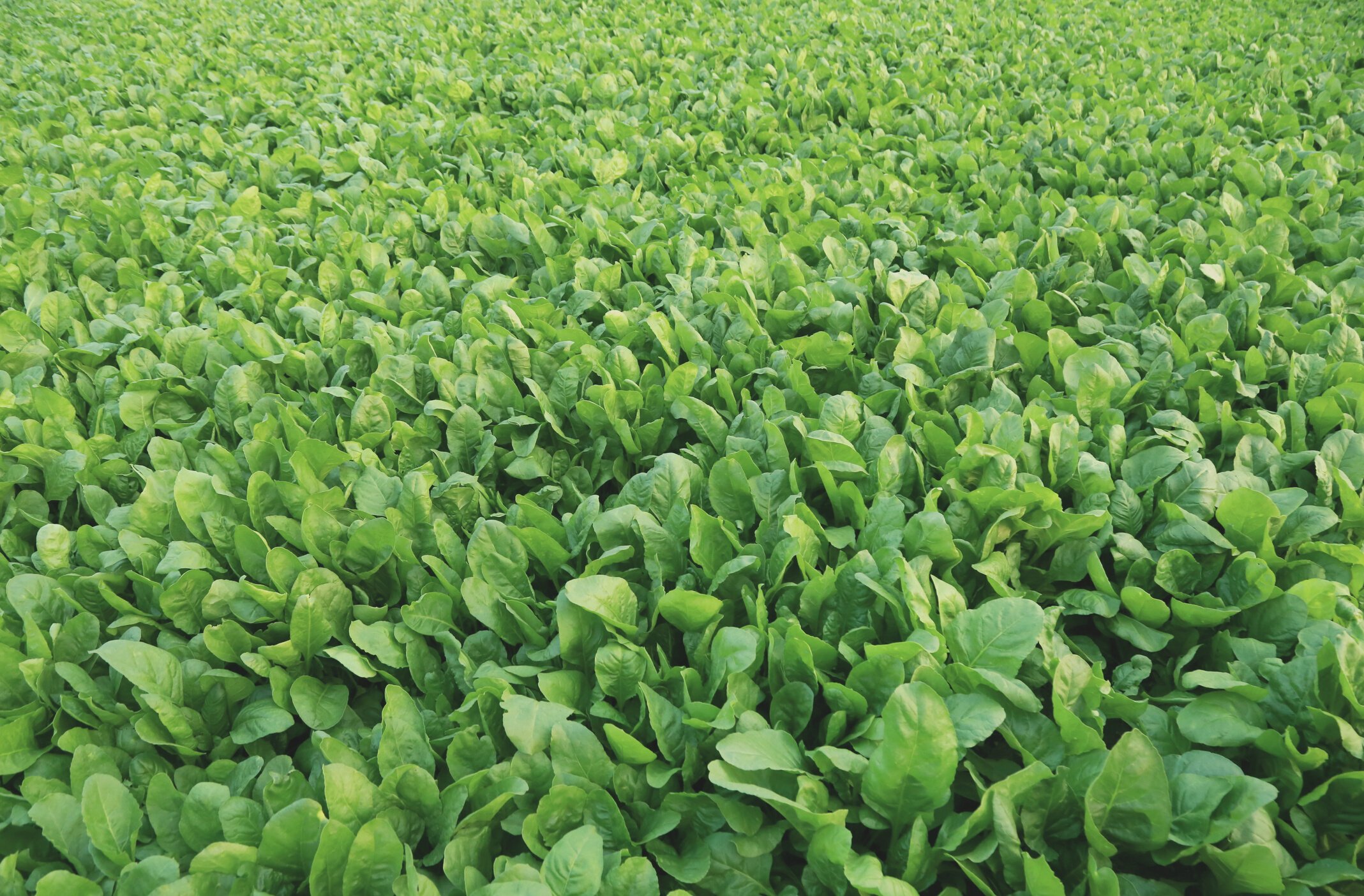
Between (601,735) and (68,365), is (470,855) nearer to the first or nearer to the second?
(601,735)

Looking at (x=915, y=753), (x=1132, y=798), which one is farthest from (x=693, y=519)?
(x=1132, y=798)

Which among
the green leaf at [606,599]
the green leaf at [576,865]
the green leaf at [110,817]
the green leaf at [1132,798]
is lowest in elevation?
the green leaf at [110,817]

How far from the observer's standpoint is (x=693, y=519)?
2.08m

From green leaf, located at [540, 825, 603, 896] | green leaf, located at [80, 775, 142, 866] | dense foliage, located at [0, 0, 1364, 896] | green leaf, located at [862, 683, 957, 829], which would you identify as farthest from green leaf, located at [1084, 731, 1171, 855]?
green leaf, located at [80, 775, 142, 866]

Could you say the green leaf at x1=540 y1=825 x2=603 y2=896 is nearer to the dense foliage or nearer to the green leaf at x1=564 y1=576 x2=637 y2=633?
the dense foliage

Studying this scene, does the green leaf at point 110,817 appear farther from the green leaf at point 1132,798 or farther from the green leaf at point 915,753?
the green leaf at point 1132,798

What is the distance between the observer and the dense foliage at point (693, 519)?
159cm

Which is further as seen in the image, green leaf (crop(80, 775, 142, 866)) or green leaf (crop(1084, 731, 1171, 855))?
green leaf (crop(80, 775, 142, 866))

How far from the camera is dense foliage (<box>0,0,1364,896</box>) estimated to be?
159cm

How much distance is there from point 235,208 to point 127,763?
3139 millimetres

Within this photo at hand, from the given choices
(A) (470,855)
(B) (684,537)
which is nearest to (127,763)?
(A) (470,855)

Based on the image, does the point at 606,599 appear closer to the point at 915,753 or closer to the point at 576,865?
the point at 576,865

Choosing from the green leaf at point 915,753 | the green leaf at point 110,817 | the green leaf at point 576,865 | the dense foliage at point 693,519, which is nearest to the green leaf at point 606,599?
the dense foliage at point 693,519

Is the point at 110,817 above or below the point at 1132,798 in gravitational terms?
below
